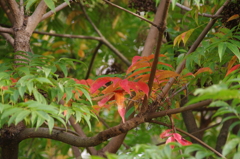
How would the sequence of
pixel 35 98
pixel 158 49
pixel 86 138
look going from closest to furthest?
pixel 158 49 < pixel 35 98 < pixel 86 138

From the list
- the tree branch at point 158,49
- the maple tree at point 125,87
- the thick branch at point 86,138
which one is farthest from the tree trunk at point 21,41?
the tree branch at point 158,49

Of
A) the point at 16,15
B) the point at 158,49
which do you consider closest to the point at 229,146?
the point at 158,49

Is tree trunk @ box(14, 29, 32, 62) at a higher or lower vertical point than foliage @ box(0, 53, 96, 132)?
higher

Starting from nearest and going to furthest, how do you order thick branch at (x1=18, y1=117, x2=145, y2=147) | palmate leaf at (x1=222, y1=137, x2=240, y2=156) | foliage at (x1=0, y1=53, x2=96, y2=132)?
palmate leaf at (x1=222, y1=137, x2=240, y2=156)
foliage at (x1=0, y1=53, x2=96, y2=132)
thick branch at (x1=18, y1=117, x2=145, y2=147)

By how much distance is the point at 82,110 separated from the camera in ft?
5.31

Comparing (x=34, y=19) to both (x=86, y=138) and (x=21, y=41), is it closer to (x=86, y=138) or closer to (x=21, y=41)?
(x=21, y=41)

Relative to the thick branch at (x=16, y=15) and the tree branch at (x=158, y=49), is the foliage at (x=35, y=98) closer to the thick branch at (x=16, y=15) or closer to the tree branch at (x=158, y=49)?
the tree branch at (x=158, y=49)

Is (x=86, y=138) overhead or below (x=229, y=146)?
below

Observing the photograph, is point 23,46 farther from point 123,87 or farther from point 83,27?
point 83,27

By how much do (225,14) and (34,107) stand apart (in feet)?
3.99

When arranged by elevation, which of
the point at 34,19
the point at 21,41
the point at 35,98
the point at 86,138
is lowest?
the point at 86,138

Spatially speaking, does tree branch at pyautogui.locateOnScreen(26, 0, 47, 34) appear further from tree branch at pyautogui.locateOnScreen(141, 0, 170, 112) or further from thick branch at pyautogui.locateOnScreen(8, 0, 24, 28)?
tree branch at pyautogui.locateOnScreen(141, 0, 170, 112)

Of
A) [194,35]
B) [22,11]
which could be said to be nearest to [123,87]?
[22,11]

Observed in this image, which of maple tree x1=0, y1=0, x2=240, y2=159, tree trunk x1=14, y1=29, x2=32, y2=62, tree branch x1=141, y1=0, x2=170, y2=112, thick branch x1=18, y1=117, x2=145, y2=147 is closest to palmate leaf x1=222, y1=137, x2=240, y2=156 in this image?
maple tree x1=0, y1=0, x2=240, y2=159
